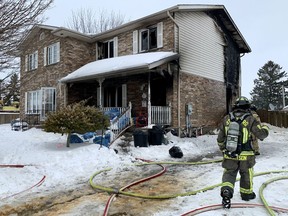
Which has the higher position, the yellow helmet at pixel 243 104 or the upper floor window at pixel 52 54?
the upper floor window at pixel 52 54

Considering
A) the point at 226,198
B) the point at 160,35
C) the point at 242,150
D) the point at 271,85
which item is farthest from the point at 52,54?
the point at 271,85

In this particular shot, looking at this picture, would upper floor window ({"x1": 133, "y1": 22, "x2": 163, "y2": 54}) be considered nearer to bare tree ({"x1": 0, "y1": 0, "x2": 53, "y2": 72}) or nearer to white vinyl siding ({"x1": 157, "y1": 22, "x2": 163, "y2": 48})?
white vinyl siding ({"x1": 157, "y1": 22, "x2": 163, "y2": 48})

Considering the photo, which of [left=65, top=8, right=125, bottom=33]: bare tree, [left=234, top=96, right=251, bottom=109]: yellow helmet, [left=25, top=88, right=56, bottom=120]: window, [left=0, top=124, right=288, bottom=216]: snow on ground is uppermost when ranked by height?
[left=65, top=8, right=125, bottom=33]: bare tree

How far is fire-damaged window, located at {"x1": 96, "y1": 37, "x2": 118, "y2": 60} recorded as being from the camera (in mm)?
15814

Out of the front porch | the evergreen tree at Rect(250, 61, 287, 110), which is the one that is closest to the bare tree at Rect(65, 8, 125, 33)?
the front porch

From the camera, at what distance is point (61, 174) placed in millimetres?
6352

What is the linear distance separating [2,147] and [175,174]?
6.36 metres

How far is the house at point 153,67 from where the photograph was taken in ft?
41.3

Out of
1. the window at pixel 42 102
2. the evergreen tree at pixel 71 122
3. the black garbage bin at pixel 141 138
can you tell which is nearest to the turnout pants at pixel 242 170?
the evergreen tree at pixel 71 122

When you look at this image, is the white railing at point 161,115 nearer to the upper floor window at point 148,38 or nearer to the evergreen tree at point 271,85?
the upper floor window at point 148,38

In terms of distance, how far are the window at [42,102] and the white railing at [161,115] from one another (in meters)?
7.98

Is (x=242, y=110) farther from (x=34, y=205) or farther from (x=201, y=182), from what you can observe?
(x=34, y=205)

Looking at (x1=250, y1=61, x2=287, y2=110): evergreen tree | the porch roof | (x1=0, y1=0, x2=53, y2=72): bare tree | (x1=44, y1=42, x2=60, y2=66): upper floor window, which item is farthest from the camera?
(x1=250, y1=61, x2=287, y2=110): evergreen tree

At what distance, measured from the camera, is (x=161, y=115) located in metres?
12.2
